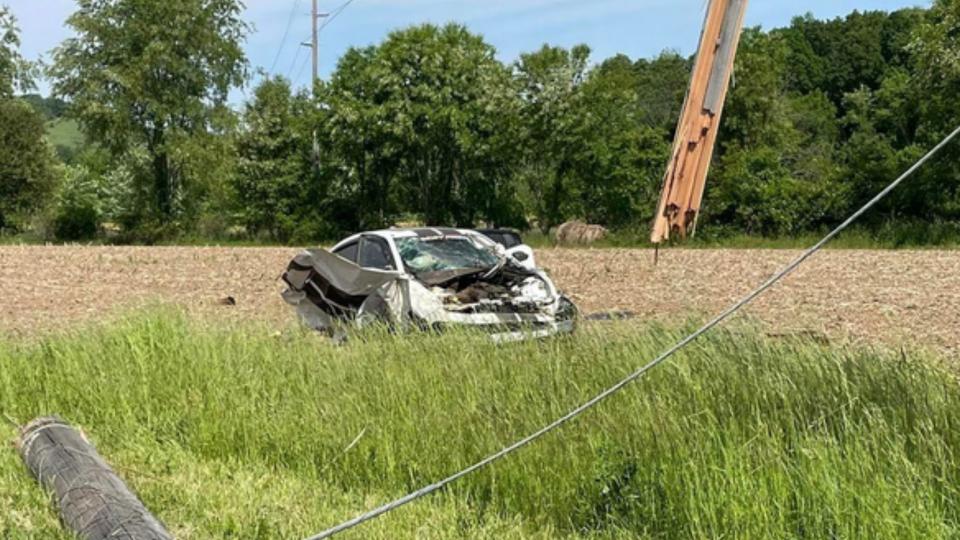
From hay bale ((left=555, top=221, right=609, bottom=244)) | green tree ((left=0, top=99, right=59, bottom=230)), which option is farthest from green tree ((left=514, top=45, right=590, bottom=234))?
green tree ((left=0, top=99, right=59, bottom=230))

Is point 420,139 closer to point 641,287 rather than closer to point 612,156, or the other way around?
point 612,156

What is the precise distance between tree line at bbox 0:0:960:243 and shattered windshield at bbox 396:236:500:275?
830 inches

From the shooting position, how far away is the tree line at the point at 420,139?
33.6 meters

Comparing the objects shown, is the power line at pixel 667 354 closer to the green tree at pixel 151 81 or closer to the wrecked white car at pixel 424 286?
the wrecked white car at pixel 424 286

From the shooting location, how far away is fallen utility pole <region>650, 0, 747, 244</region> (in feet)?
7.78

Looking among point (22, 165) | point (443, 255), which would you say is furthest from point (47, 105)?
point (443, 255)

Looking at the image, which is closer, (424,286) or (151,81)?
(424,286)

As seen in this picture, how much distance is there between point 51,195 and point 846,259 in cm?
4235

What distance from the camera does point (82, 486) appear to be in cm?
489

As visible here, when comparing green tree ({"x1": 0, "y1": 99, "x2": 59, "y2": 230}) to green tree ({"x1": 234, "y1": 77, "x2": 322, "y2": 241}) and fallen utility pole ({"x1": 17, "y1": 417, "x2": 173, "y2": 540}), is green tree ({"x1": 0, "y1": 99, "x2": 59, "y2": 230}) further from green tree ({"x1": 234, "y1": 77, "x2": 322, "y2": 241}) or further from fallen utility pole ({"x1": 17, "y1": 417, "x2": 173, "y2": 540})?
fallen utility pole ({"x1": 17, "y1": 417, "x2": 173, "y2": 540})

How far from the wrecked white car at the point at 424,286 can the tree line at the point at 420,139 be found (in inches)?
838

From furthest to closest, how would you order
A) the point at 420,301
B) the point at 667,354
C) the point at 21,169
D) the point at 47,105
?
the point at 47,105, the point at 21,169, the point at 420,301, the point at 667,354

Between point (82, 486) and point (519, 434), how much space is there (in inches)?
104

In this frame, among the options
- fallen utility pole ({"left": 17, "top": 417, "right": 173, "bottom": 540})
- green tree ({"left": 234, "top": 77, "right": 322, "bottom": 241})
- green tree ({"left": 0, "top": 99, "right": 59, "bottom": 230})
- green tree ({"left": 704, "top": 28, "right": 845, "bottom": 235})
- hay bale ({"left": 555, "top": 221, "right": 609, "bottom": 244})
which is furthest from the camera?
green tree ({"left": 0, "top": 99, "right": 59, "bottom": 230})
